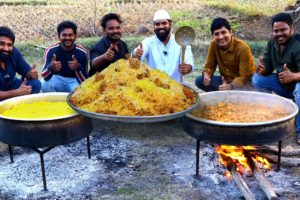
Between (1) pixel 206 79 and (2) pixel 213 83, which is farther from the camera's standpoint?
(2) pixel 213 83

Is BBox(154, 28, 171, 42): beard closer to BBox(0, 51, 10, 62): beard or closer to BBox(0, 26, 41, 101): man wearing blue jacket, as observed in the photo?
BBox(0, 26, 41, 101): man wearing blue jacket

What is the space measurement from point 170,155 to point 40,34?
910cm

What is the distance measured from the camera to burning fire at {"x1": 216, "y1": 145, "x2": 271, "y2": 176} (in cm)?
441

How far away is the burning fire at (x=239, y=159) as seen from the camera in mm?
4415

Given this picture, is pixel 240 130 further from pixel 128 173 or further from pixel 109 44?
pixel 109 44

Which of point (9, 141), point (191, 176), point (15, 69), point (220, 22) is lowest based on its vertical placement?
point (191, 176)

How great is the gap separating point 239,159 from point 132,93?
1561 millimetres

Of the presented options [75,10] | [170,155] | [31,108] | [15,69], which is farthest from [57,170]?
[75,10]

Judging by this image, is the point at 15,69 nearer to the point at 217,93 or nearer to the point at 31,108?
the point at 31,108

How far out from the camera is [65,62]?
605cm

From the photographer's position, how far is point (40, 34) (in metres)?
12.7

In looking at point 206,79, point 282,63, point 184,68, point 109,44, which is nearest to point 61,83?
point 109,44

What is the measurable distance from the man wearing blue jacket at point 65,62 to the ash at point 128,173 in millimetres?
1129

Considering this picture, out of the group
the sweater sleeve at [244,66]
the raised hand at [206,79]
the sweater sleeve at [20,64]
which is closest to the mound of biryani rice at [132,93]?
the raised hand at [206,79]
